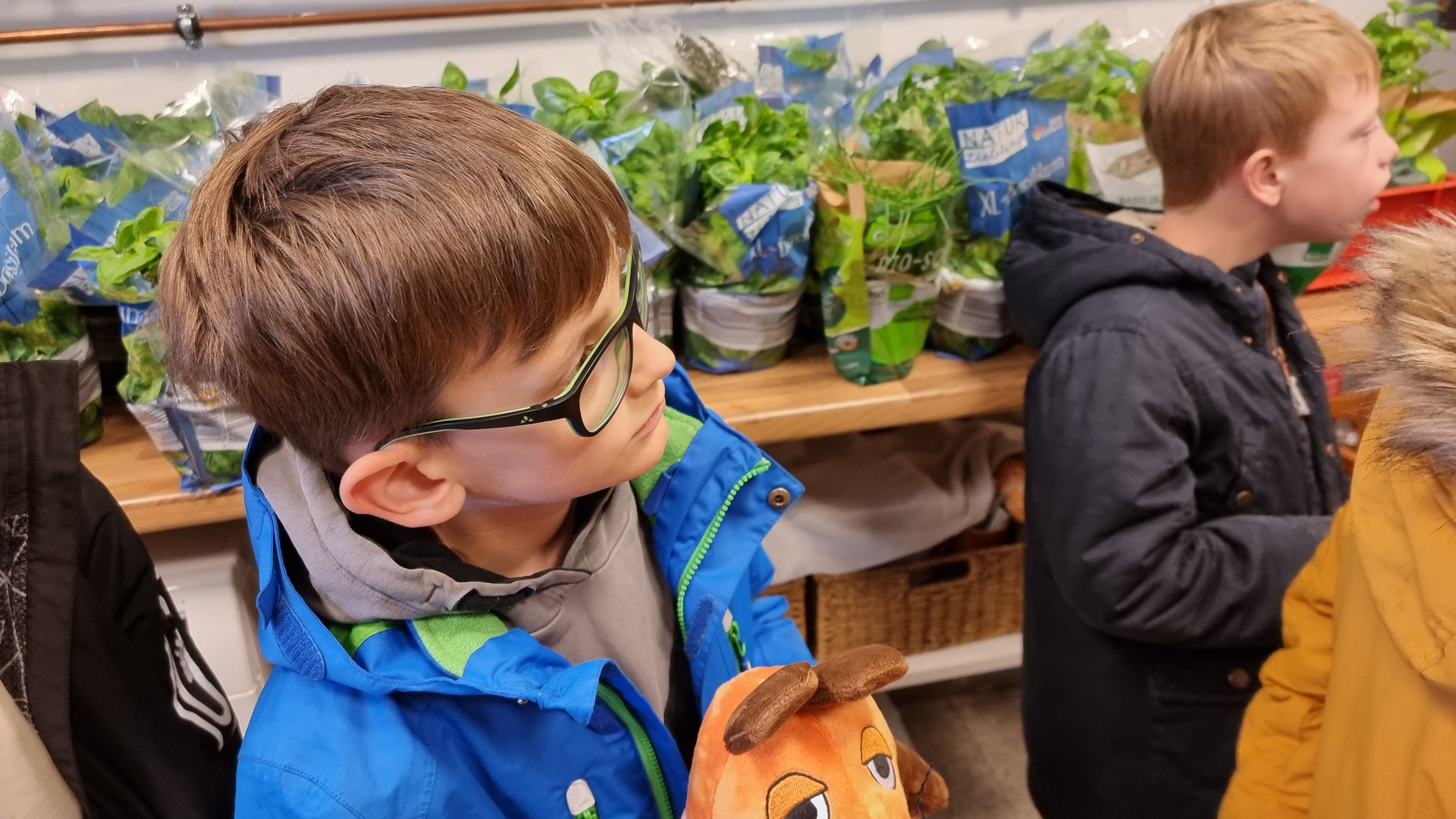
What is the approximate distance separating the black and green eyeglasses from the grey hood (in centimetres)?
9

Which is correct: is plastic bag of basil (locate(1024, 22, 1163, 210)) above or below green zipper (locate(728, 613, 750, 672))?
above

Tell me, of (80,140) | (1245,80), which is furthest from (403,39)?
(1245,80)

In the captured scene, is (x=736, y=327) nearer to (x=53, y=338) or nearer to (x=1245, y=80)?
(x=1245, y=80)

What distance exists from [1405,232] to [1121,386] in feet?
1.32

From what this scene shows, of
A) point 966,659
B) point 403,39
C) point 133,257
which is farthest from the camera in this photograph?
point 966,659

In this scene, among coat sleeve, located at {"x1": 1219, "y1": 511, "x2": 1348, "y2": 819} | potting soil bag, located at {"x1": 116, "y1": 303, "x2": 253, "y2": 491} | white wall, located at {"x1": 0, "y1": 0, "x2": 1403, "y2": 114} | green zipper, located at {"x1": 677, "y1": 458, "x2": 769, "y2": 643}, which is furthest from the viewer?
white wall, located at {"x1": 0, "y1": 0, "x2": 1403, "y2": 114}

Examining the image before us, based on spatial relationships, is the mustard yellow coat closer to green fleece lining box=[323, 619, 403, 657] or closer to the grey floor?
green fleece lining box=[323, 619, 403, 657]

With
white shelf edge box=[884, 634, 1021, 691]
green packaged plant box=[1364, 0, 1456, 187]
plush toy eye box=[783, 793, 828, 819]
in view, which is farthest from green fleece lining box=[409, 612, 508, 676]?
green packaged plant box=[1364, 0, 1456, 187]

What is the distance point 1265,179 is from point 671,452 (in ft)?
2.50

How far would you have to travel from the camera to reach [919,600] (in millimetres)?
1573

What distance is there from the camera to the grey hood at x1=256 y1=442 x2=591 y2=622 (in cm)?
66

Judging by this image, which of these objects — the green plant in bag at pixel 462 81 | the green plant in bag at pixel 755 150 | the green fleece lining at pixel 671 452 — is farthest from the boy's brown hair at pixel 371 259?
the green plant in bag at pixel 462 81

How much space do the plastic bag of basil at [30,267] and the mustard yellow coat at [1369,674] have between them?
1.19 m

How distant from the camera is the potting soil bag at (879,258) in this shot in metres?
1.13
